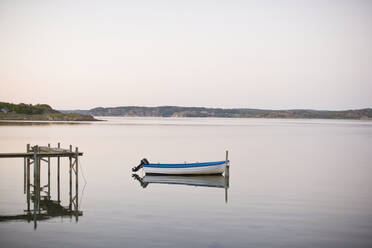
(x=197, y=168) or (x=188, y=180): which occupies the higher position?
(x=197, y=168)

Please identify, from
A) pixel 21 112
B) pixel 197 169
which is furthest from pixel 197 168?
pixel 21 112

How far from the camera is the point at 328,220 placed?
872 inches

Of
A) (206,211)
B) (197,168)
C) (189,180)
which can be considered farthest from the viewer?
(197,168)

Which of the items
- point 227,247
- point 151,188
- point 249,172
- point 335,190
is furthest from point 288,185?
point 227,247

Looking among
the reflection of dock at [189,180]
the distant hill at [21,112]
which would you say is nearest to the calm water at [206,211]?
the reflection of dock at [189,180]

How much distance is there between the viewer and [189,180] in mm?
36062

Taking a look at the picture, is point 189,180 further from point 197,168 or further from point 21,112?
point 21,112

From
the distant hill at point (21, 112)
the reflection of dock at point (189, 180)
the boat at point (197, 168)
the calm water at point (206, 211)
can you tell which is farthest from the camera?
the distant hill at point (21, 112)

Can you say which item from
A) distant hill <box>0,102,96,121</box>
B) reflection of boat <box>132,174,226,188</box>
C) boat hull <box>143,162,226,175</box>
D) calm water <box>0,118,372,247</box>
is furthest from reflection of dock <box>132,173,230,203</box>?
distant hill <box>0,102,96,121</box>

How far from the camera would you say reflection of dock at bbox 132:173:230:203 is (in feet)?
111

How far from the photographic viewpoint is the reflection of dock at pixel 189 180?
33969 millimetres

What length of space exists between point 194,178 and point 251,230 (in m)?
17.5

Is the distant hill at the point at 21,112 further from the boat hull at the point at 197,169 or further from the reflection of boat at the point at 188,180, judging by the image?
the boat hull at the point at 197,169

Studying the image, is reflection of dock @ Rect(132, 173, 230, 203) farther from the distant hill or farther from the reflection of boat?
the distant hill
